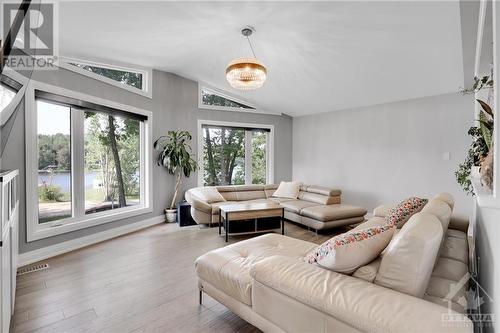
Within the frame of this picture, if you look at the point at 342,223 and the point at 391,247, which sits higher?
the point at 391,247

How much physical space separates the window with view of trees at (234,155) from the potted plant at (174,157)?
0.85m

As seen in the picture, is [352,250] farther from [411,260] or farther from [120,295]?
[120,295]

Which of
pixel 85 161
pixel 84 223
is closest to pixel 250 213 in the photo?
pixel 84 223

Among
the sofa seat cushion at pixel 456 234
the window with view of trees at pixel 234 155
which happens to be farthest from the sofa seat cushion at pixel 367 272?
the window with view of trees at pixel 234 155

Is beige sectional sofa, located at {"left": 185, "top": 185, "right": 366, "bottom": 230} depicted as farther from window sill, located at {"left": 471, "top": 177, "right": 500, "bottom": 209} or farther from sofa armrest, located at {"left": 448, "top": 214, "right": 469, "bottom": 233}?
window sill, located at {"left": 471, "top": 177, "right": 500, "bottom": 209}

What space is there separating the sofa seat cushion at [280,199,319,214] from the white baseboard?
2.66m

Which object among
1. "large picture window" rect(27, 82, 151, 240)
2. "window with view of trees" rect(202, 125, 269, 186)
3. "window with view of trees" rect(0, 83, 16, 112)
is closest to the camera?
"window with view of trees" rect(0, 83, 16, 112)

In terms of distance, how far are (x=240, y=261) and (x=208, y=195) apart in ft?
9.97

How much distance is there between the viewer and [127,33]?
3.32 metres

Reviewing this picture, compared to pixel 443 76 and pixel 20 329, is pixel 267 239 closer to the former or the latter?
pixel 20 329

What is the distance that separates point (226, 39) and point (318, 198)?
3.38 metres

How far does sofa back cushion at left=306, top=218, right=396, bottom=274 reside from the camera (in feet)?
4.73

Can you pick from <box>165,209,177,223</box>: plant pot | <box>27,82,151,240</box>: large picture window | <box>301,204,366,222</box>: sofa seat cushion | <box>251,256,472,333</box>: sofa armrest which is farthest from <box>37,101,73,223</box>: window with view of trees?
<box>301,204,366,222</box>: sofa seat cushion

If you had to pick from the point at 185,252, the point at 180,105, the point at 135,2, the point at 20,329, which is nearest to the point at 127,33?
the point at 135,2
